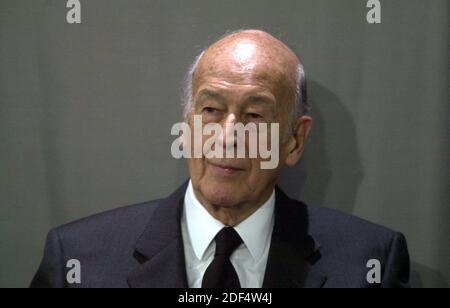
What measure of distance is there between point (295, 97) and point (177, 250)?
1.39 feet

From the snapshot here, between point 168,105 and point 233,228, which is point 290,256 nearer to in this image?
point 233,228

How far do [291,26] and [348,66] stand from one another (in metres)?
0.17

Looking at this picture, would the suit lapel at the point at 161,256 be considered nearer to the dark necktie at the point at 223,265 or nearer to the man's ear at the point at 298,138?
the dark necktie at the point at 223,265

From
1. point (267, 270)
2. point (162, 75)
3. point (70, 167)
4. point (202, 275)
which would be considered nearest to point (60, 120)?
point (70, 167)

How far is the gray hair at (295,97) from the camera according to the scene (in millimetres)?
1251

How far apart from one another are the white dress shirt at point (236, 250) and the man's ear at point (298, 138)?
0.44 feet

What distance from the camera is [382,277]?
1310 mm

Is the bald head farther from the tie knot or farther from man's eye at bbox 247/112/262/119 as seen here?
the tie knot

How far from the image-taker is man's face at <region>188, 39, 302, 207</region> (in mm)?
1185

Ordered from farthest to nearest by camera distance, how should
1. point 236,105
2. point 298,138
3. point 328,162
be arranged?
point 328,162 < point 298,138 < point 236,105

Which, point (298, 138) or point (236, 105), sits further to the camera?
point (298, 138)

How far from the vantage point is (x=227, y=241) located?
1241 millimetres

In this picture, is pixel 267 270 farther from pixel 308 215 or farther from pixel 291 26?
pixel 291 26

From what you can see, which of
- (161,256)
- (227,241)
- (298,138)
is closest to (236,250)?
(227,241)
